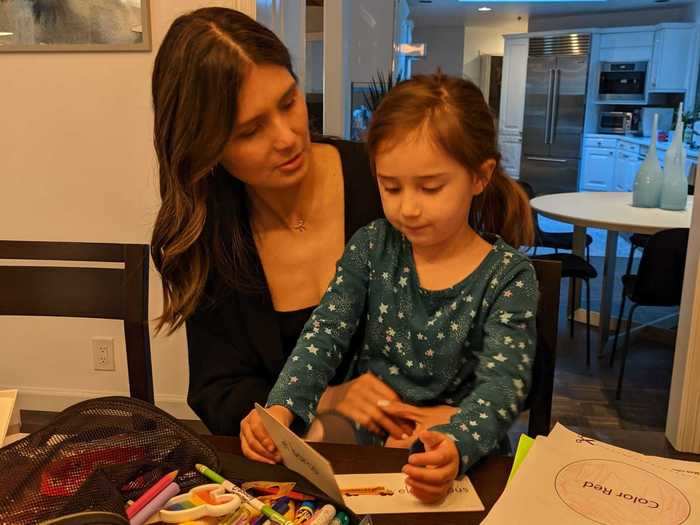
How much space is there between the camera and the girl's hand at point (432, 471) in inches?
27.1

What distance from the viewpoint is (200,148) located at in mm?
1023

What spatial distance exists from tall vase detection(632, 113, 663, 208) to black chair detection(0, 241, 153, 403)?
8.92 feet

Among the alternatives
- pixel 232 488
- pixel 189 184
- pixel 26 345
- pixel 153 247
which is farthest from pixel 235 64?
pixel 26 345

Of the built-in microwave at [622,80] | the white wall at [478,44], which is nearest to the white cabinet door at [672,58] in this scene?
the built-in microwave at [622,80]

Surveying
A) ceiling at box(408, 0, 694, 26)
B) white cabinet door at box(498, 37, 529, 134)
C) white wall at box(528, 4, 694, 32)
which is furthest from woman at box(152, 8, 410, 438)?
white cabinet door at box(498, 37, 529, 134)

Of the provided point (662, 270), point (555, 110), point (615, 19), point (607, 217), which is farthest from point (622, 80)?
point (662, 270)

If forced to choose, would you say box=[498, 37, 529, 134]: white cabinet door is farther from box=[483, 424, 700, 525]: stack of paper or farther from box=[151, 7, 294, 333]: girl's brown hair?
box=[483, 424, 700, 525]: stack of paper

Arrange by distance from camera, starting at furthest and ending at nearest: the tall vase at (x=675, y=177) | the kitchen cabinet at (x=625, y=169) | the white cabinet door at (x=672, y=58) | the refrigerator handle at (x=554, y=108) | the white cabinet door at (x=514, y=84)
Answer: the white cabinet door at (x=514, y=84) → the refrigerator handle at (x=554, y=108) → the white cabinet door at (x=672, y=58) → the kitchen cabinet at (x=625, y=169) → the tall vase at (x=675, y=177)

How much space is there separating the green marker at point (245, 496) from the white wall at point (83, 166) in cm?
173

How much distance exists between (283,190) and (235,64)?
311 mm

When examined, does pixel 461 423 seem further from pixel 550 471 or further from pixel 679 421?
pixel 679 421

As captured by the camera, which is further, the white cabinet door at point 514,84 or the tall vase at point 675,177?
the white cabinet door at point 514,84

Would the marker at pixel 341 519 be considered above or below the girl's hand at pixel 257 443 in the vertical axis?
above

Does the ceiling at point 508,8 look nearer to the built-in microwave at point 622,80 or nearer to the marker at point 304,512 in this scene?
the built-in microwave at point 622,80
